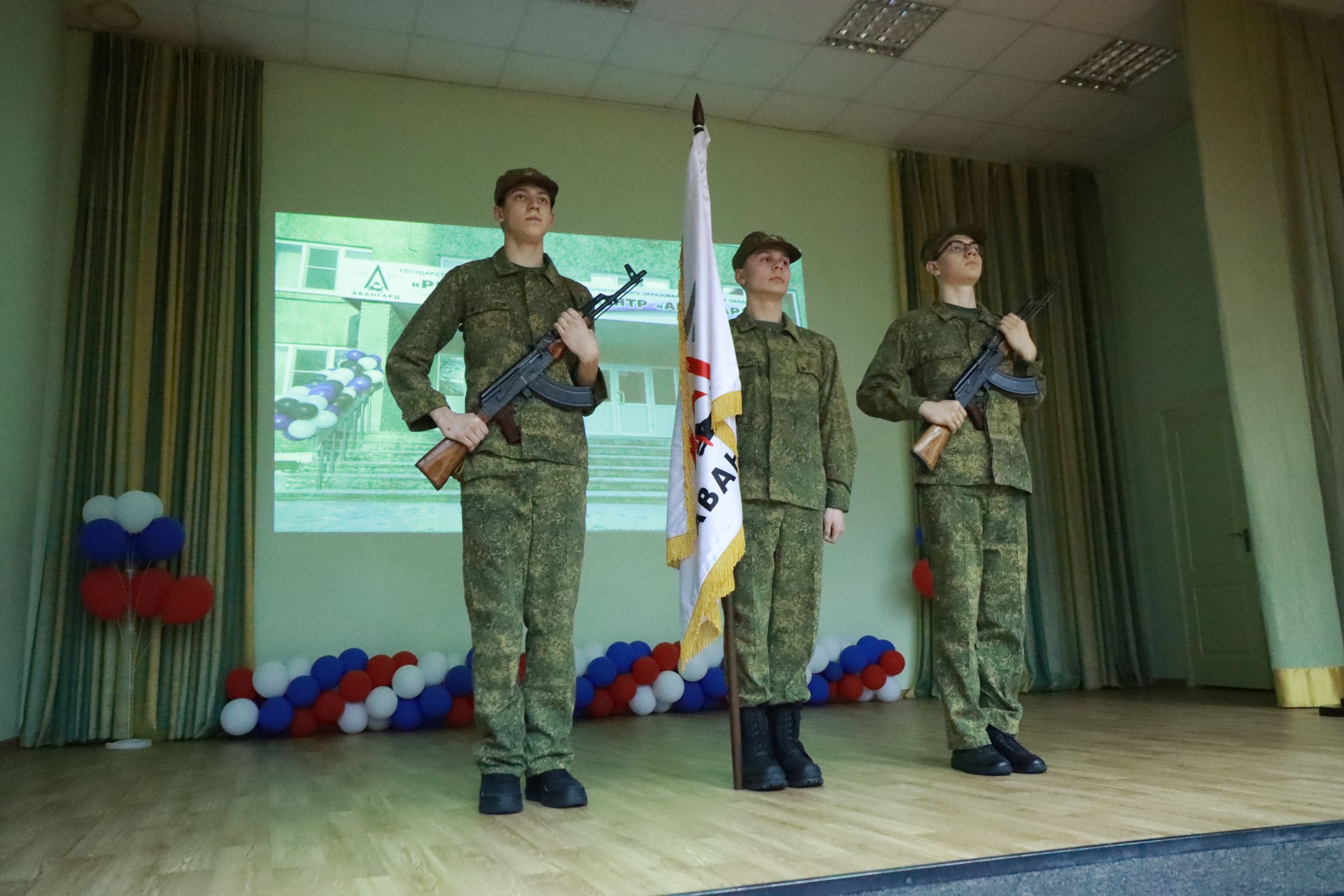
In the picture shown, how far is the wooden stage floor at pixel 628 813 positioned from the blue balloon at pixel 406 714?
30.9 inches

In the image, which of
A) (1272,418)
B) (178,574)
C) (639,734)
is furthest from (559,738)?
(1272,418)

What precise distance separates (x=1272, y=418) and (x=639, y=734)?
131 inches

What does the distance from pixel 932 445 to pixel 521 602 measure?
122cm

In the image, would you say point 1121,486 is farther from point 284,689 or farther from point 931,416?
point 284,689

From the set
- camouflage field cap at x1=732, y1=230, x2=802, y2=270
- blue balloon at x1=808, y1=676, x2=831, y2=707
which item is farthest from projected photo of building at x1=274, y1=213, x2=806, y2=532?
camouflage field cap at x1=732, y1=230, x2=802, y2=270

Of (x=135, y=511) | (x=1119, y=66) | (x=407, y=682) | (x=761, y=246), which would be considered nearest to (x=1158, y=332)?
(x=1119, y=66)

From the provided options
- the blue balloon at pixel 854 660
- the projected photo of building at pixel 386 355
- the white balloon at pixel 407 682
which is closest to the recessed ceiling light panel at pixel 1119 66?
the projected photo of building at pixel 386 355

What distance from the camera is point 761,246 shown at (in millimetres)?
2891

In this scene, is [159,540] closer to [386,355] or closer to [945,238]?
[386,355]

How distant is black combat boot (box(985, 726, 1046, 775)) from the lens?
2.65 metres

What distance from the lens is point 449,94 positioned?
5.79 meters

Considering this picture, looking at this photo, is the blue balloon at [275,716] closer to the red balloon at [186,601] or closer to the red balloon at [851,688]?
the red balloon at [186,601]

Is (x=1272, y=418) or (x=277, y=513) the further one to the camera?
A: (x=277, y=513)

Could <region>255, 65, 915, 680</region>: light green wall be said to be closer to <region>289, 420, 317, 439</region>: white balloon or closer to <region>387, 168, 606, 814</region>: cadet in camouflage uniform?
<region>289, 420, 317, 439</region>: white balloon
